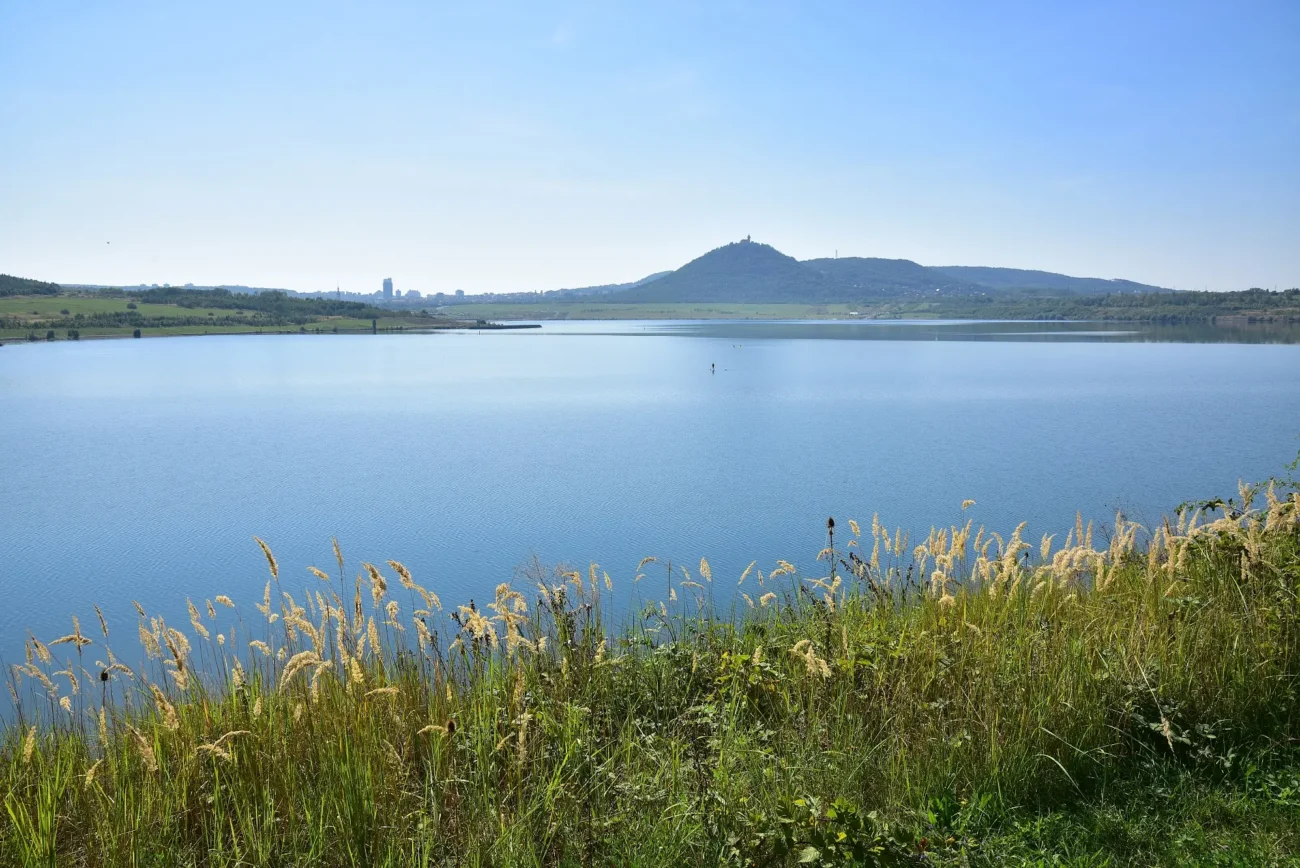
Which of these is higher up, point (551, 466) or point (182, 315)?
point (182, 315)

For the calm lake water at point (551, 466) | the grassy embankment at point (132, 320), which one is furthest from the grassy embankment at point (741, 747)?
the grassy embankment at point (132, 320)

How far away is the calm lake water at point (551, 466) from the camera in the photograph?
13008mm

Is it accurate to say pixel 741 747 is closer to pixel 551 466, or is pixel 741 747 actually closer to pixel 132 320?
pixel 551 466

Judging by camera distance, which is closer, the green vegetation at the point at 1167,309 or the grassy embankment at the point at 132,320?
the grassy embankment at the point at 132,320

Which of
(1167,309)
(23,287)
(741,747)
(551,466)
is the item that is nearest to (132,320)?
(23,287)

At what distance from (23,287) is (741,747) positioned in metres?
143

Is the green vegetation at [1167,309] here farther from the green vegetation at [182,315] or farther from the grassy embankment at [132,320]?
the grassy embankment at [132,320]

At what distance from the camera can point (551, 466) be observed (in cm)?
2127

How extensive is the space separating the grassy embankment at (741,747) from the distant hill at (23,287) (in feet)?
442

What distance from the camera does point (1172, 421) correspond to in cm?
2725

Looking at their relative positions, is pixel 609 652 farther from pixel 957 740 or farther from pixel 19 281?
pixel 19 281

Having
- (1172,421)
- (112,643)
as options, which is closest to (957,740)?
(112,643)

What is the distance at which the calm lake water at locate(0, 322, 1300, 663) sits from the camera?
13008 mm

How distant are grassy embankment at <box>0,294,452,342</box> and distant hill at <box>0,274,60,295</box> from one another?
2.49 metres
